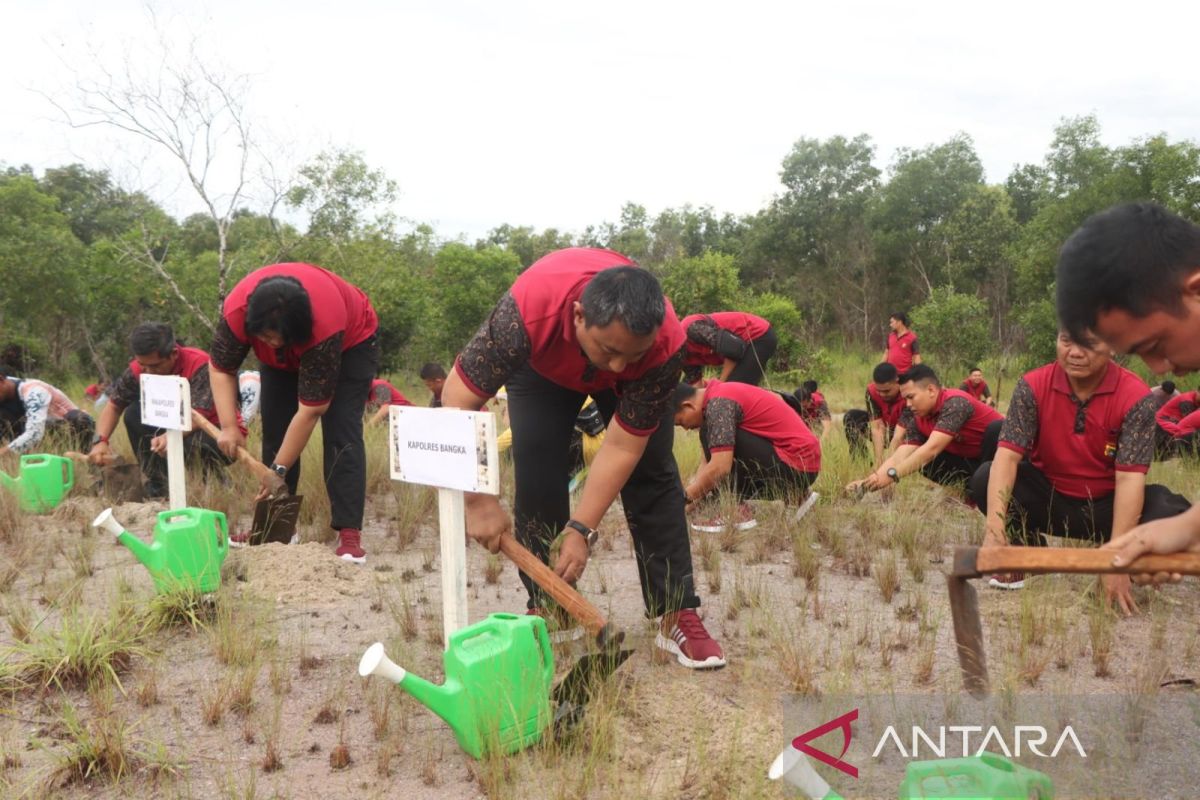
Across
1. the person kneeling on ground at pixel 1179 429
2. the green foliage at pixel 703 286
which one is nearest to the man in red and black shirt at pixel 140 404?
the person kneeling on ground at pixel 1179 429

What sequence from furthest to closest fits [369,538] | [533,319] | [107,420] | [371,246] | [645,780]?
[371,246]
[107,420]
[369,538]
[533,319]
[645,780]

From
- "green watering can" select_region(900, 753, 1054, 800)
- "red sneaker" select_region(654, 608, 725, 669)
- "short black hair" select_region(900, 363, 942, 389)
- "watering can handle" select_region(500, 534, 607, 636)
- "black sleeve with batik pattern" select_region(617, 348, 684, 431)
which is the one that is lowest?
"red sneaker" select_region(654, 608, 725, 669)

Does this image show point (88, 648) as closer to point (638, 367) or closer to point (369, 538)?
point (638, 367)

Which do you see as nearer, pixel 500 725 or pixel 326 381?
pixel 500 725

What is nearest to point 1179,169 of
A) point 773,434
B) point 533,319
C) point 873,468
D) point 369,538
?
point 873,468

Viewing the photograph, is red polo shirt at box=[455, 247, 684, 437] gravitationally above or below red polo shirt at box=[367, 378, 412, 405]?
above

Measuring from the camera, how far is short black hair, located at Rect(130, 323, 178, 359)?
19.0ft

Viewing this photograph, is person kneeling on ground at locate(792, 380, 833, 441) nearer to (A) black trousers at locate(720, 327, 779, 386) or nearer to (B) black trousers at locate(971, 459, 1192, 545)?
(A) black trousers at locate(720, 327, 779, 386)

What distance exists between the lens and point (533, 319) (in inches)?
115

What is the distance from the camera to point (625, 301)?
103 inches

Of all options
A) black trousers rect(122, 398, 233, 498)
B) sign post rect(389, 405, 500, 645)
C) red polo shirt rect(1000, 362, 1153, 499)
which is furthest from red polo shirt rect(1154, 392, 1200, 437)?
black trousers rect(122, 398, 233, 498)

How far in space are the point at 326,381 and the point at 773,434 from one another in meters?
2.69

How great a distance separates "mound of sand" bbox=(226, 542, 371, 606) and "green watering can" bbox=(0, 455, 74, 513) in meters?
2.23

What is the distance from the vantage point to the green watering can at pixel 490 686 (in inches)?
100
